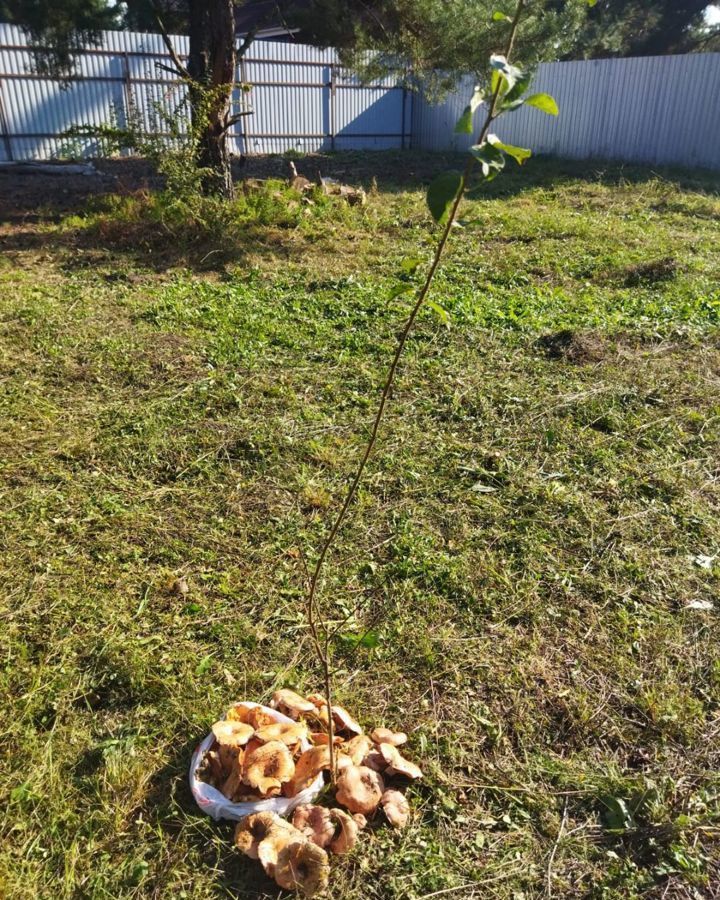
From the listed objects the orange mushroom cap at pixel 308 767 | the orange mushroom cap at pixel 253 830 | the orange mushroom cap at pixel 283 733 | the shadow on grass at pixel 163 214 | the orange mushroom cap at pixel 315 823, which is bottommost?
the orange mushroom cap at pixel 315 823

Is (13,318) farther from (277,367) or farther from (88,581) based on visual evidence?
(88,581)

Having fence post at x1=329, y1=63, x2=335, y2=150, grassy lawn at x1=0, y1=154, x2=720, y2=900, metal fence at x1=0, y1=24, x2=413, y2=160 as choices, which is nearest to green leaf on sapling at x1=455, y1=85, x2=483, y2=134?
grassy lawn at x1=0, y1=154, x2=720, y2=900

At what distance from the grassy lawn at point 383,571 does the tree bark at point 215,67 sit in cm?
268

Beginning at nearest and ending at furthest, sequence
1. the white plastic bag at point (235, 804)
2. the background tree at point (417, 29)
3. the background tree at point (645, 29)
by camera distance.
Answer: the white plastic bag at point (235, 804) < the background tree at point (417, 29) < the background tree at point (645, 29)

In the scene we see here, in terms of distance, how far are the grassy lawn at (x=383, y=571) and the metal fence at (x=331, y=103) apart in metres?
8.39

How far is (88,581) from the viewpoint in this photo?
2.67 meters

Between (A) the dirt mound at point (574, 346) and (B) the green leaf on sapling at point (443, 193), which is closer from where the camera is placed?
(B) the green leaf on sapling at point (443, 193)

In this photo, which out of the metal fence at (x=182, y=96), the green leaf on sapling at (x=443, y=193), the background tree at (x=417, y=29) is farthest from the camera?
the metal fence at (x=182, y=96)

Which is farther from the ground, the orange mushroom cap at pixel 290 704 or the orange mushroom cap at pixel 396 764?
the orange mushroom cap at pixel 290 704

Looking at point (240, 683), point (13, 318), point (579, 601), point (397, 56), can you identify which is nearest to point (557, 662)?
point (579, 601)

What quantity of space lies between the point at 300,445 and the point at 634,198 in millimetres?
8831

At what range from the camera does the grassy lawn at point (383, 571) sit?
1.83m

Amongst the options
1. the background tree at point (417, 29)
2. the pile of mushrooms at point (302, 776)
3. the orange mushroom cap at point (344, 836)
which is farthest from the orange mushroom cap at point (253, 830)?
the background tree at point (417, 29)

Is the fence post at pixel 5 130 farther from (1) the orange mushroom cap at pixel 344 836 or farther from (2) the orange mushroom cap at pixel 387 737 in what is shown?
(1) the orange mushroom cap at pixel 344 836
